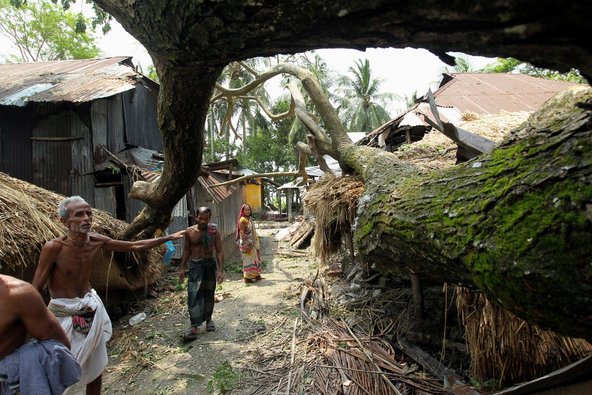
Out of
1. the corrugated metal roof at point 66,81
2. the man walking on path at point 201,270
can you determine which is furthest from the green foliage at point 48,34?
the man walking on path at point 201,270

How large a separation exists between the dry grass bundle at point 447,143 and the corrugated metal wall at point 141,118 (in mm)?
8270

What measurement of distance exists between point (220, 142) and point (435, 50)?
91.9 feet

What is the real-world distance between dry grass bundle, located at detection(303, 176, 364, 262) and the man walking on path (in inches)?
71.0

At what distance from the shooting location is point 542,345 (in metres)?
2.92

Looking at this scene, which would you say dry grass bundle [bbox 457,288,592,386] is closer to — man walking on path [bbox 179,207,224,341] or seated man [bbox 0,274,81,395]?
seated man [bbox 0,274,81,395]

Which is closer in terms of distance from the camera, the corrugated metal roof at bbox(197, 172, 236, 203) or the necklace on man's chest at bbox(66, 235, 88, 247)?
the necklace on man's chest at bbox(66, 235, 88, 247)

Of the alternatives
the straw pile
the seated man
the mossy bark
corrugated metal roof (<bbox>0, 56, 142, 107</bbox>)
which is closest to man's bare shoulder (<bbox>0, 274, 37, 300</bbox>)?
the seated man

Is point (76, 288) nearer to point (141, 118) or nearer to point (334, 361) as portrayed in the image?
point (334, 361)

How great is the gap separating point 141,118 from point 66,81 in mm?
2225

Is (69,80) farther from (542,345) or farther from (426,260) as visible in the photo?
(542,345)

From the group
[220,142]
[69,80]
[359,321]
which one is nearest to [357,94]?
[220,142]

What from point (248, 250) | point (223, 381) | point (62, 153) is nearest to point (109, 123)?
point (62, 153)

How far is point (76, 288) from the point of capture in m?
3.42

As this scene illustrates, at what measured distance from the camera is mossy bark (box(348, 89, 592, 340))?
106cm
